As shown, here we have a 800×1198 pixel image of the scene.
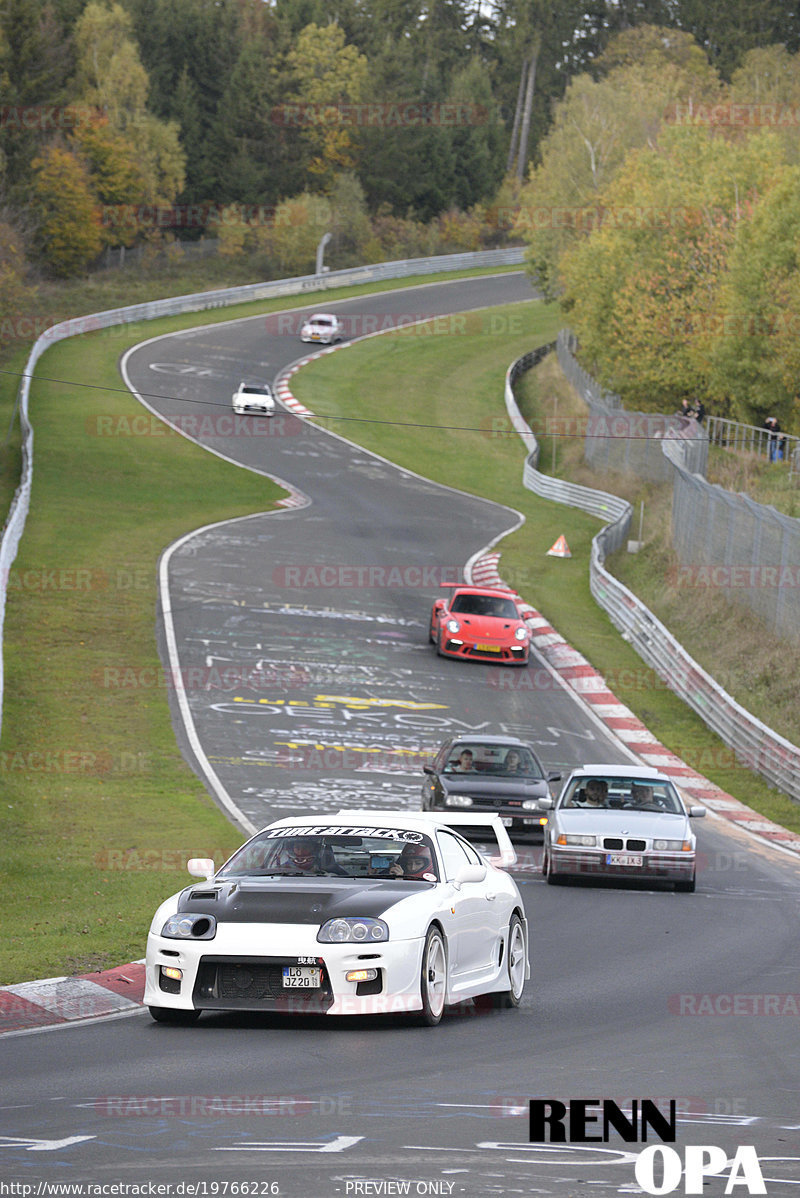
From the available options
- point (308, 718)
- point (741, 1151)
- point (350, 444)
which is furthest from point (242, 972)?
point (350, 444)

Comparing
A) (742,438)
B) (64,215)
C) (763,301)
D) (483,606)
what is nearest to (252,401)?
(742,438)

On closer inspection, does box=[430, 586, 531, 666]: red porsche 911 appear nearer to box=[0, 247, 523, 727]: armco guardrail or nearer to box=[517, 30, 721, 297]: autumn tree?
box=[0, 247, 523, 727]: armco guardrail

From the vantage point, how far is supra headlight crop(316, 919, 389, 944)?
8.85m

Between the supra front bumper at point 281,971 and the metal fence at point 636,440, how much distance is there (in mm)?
37377

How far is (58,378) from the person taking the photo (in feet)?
199

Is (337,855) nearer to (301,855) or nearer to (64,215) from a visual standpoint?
(301,855)

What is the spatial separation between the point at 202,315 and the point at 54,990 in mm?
74729

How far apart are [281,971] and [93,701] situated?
18.1m

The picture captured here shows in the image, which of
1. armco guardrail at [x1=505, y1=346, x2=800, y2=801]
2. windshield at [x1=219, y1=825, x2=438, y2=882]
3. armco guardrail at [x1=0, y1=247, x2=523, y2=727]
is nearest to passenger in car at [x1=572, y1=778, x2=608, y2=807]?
armco guardrail at [x1=505, y1=346, x2=800, y2=801]

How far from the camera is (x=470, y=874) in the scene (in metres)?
9.77

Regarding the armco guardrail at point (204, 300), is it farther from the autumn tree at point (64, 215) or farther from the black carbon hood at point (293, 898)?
the black carbon hood at point (293, 898)

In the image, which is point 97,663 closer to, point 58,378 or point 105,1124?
point 105,1124

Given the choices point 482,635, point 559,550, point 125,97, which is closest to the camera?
point 482,635

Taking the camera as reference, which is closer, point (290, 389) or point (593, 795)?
point (593, 795)
